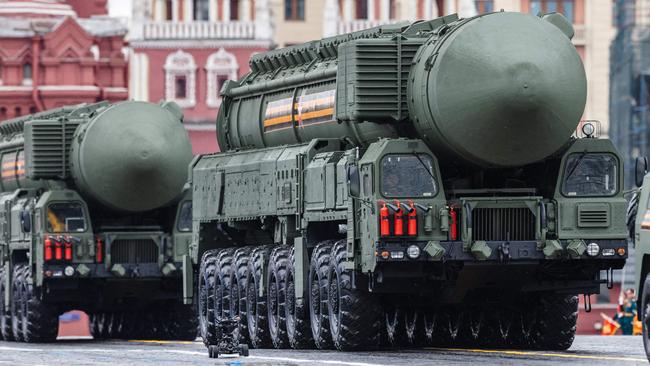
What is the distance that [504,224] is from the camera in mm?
30875

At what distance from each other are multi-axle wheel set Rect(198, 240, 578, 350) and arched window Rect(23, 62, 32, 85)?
208 feet

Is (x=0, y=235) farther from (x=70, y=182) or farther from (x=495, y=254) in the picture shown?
(x=495, y=254)

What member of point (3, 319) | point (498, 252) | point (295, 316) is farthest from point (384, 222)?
point (3, 319)

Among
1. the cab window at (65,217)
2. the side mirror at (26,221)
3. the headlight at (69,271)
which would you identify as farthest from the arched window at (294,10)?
the headlight at (69,271)

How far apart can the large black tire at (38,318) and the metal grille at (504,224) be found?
54.4ft

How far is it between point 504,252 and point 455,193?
1.07 metres

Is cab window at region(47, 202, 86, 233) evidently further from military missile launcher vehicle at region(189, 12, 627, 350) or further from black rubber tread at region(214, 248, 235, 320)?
military missile launcher vehicle at region(189, 12, 627, 350)

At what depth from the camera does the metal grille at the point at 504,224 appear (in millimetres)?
30797

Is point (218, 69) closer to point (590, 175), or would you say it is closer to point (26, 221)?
point (26, 221)

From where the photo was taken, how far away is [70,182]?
4575 cm

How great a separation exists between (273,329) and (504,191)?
236 inches

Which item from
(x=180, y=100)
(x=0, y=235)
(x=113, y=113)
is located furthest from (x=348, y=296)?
(x=180, y=100)

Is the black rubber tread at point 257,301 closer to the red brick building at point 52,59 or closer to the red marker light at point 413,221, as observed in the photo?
the red marker light at point 413,221

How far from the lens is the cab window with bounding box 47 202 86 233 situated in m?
44.8
